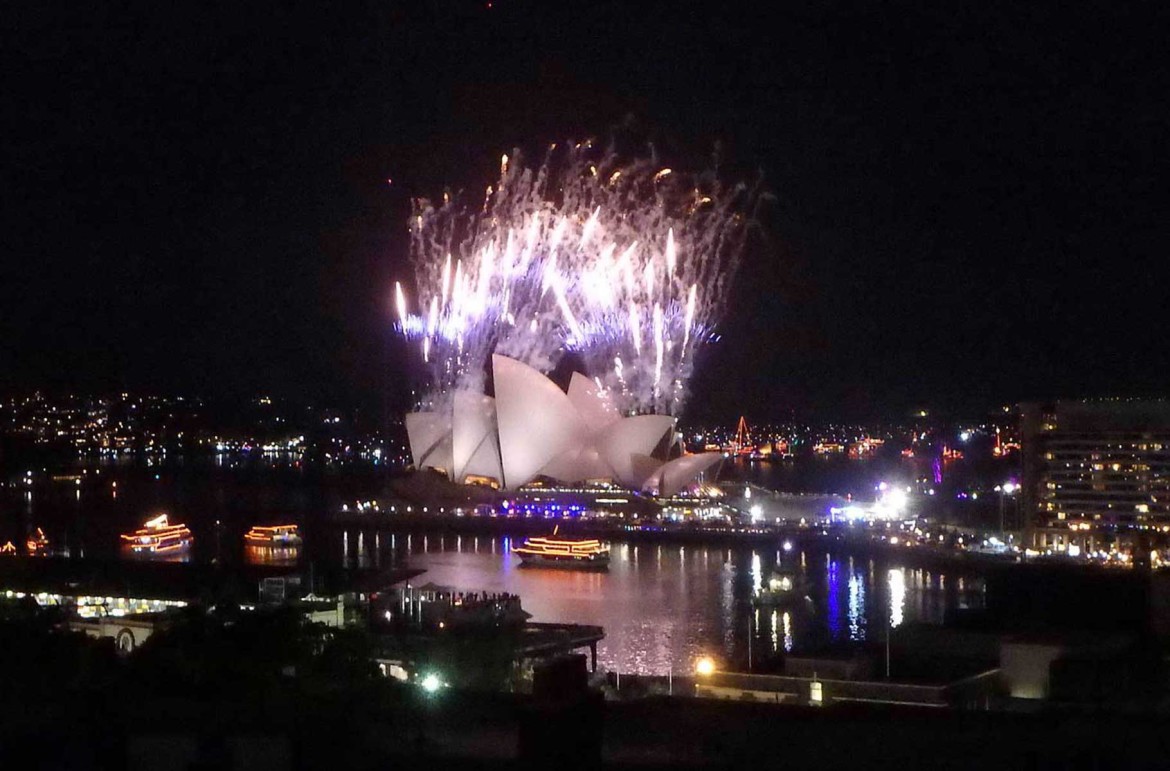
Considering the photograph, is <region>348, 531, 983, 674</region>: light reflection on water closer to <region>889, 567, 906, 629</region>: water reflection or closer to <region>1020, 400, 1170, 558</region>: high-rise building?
<region>889, 567, 906, 629</region>: water reflection

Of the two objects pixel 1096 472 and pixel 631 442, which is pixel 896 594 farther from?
pixel 1096 472

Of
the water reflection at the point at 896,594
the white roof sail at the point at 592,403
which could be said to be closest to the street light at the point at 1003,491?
the water reflection at the point at 896,594

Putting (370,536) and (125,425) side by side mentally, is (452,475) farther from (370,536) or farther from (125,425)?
(125,425)

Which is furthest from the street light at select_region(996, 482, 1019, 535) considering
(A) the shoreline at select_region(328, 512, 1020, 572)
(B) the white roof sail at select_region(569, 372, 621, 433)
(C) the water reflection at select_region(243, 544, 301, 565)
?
(C) the water reflection at select_region(243, 544, 301, 565)

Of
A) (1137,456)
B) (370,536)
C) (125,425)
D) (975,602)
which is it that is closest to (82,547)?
(370,536)

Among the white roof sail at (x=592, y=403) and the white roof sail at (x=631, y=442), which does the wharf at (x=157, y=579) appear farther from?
the white roof sail at (x=631, y=442)

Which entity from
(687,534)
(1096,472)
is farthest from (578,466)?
(1096,472)
